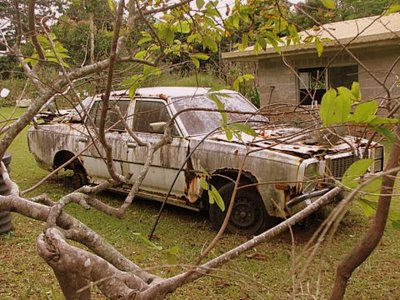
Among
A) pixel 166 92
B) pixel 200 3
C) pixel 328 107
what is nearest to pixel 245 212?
pixel 166 92

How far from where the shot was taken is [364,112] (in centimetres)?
130

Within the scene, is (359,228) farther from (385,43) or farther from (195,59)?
(385,43)

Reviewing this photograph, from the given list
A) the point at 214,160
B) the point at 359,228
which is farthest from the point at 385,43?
the point at 214,160

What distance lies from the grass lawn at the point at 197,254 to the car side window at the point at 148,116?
1.23 metres

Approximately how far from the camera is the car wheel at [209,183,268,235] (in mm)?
5613

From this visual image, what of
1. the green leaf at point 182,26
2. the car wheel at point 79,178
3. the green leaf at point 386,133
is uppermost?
the green leaf at point 182,26

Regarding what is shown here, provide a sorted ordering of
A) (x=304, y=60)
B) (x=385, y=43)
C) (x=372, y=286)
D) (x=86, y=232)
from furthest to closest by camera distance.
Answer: (x=304, y=60)
(x=385, y=43)
(x=372, y=286)
(x=86, y=232)

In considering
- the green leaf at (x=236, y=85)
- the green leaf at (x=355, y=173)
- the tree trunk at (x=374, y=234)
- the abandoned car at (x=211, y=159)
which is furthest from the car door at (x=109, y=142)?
the green leaf at (x=355, y=173)

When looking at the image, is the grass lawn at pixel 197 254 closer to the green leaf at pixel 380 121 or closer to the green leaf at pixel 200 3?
the green leaf at pixel 200 3

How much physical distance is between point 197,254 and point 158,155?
1563 millimetres

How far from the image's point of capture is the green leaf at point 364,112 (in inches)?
50.9

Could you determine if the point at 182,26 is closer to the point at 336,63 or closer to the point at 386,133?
the point at 386,133

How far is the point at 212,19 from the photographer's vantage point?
2783 mm

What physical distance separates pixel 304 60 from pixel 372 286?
380 inches
